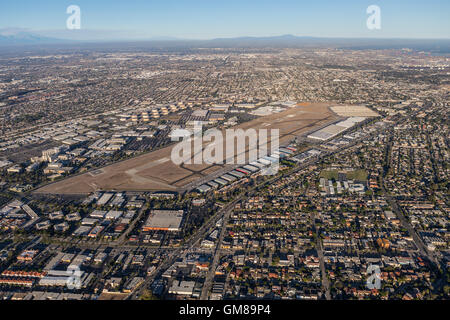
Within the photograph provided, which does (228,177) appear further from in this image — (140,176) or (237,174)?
(140,176)

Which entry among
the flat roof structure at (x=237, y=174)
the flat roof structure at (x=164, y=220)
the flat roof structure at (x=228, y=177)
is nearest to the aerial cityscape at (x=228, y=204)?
the flat roof structure at (x=164, y=220)

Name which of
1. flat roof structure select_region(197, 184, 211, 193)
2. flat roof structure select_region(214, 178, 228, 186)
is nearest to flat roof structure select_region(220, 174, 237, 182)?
flat roof structure select_region(214, 178, 228, 186)

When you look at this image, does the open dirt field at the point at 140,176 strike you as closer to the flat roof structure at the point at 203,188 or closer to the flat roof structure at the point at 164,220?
the flat roof structure at the point at 203,188

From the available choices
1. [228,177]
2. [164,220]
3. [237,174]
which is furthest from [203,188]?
[164,220]

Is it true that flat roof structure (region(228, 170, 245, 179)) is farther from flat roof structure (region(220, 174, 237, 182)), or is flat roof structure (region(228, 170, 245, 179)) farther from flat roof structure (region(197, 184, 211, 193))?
flat roof structure (region(197, 184, 211, 193))

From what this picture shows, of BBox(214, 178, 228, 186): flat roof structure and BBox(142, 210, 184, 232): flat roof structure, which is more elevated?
BBox(214, 178, 228, 186): flat roof structure

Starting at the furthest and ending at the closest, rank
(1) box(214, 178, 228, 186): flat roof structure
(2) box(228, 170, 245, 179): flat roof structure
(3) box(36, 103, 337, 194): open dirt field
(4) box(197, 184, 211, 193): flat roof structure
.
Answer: (2) box(228, 170, 245, 179): flat roof structure → (3) box(36, 103, 337, 194): open dirt field → (1) box(214, 178, 228, 186): flat roof structure → (4) box(197, 184, 211, 193): flat roof structure

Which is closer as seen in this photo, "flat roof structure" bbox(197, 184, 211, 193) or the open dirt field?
"flat roof structure" bbox(197, 184, 211, 193)

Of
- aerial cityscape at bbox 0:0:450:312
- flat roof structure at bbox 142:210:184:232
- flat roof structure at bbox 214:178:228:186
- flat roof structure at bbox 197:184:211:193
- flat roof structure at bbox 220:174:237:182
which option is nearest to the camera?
aerial cityscape at bbox 0:0:450:312

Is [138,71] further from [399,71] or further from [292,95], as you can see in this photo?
[399,71]
